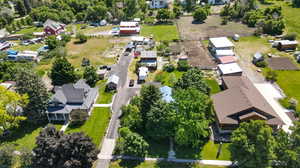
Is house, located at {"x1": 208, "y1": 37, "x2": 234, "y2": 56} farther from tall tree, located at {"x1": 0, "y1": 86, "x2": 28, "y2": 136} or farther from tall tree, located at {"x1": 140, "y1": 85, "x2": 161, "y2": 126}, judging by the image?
tall tree, located at {"x1": 0, "y1": 86, "x2": 28, "y2": 136}

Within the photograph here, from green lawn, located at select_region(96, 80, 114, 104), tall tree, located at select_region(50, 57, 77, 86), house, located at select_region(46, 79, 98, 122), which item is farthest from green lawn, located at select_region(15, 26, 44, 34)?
house, located at select_region(46, 79, 98, 122)

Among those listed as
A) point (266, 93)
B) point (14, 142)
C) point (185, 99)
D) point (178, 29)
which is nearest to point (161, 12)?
point (178, 29)

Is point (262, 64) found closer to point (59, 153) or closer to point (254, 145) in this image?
point (254, 145)

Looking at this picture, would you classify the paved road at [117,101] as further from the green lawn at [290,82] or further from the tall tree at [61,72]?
the green lawn at [290,82]

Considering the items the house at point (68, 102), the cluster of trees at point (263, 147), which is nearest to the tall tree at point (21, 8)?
the house at point (68, 102)

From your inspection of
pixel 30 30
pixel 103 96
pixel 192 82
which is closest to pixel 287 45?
pixel 192 82

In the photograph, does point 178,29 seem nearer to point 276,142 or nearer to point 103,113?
point 103,113
